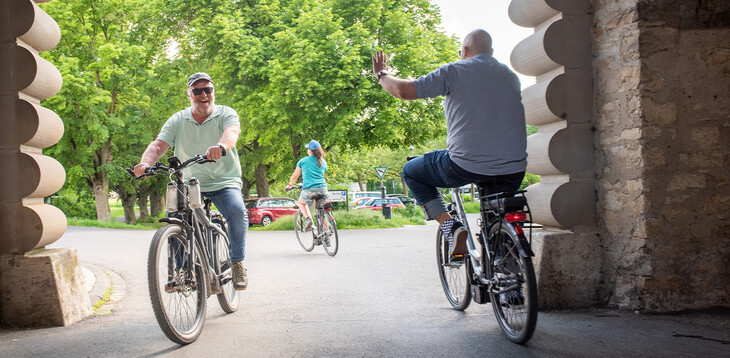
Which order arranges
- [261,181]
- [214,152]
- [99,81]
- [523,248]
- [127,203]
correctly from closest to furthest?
[523,248]
[214,152]
[99,81]
[261,181]
[127,203]

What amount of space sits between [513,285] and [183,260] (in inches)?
89.6

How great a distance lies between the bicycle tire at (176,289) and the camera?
157 inches

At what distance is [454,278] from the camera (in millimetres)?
5355

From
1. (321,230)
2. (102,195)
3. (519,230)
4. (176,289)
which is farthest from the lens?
(102,195)

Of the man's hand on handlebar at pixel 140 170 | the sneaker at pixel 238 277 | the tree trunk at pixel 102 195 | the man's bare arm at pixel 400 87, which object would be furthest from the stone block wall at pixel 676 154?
the tree trunk at pixel 102 195

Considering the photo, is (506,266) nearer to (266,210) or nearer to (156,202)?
(266,210)

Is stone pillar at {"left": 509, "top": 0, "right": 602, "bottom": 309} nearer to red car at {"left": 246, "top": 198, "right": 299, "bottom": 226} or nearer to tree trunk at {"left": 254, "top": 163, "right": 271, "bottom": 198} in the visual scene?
red car at {"left": 246, "top": 198, "right": 299, "bottom": 226}

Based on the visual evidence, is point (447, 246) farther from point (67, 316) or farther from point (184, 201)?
point (67, 316)

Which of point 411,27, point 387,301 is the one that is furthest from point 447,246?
point 411,27

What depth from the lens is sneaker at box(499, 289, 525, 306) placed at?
13.1 feet

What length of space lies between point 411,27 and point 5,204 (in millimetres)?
20416

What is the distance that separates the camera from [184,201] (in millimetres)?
4598

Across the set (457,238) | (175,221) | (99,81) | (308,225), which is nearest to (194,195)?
(175,221)

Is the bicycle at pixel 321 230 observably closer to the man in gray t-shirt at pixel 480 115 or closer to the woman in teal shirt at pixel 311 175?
the woman in teal shirt at pixel 311 175
